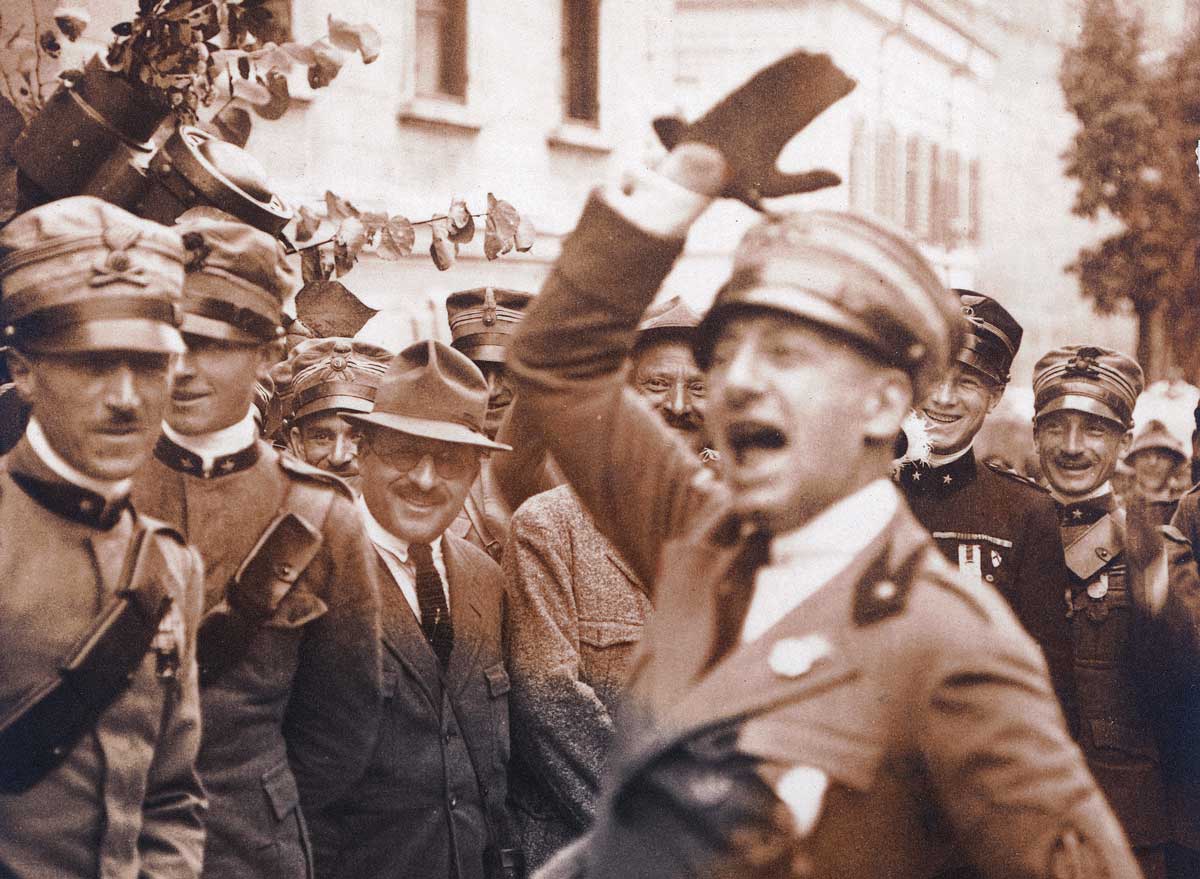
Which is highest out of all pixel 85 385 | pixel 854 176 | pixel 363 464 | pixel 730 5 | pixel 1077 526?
pixel 730 5

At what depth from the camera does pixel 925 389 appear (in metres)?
2.57

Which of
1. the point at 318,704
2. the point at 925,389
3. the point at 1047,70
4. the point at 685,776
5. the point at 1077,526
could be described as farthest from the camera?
the point at 1077,526

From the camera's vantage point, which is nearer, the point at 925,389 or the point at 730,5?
the point at 925,389

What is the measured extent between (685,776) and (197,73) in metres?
2.14

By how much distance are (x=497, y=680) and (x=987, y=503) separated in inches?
53.4

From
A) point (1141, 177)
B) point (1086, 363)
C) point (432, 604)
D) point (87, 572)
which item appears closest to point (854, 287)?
point (87, 572)

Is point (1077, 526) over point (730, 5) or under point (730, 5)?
under

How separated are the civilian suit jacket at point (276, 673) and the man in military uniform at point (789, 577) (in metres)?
0.78

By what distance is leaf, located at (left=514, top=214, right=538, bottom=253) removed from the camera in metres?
4.16

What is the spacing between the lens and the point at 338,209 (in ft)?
13.8

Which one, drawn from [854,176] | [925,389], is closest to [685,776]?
[925,389]

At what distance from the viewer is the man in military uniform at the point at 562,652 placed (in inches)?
154

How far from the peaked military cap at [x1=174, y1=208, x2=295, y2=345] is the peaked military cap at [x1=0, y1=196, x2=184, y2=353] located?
184 millimetres

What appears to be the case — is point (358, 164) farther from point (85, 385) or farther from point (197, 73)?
point (85, 385)
